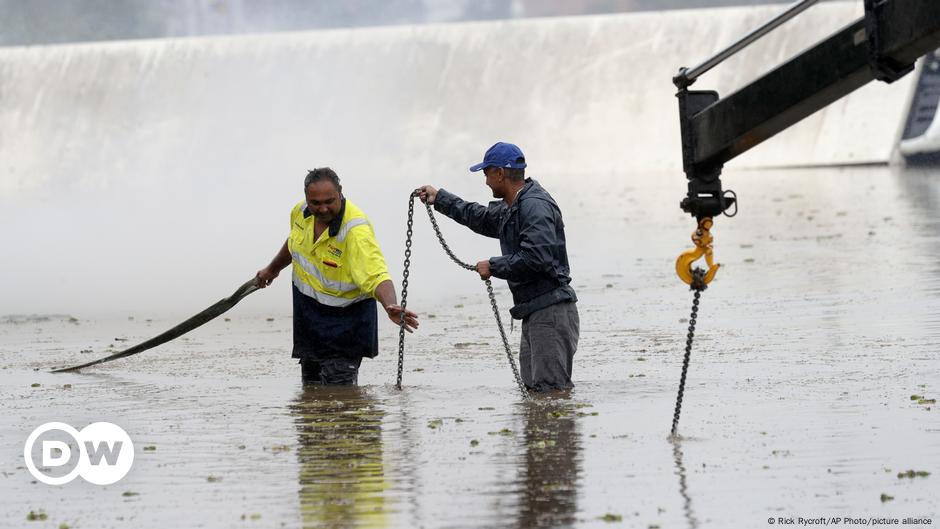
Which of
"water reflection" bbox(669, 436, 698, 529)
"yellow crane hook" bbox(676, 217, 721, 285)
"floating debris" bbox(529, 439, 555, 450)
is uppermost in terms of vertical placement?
"yellow crane hook" bbox(676, 217, 721, 285)

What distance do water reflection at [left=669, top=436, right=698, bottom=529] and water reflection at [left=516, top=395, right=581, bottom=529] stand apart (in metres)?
0.42

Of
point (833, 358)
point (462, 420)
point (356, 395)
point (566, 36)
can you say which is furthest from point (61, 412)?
point (566, 36)

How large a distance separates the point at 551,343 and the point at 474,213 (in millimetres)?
918

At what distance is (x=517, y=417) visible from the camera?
8141 mm

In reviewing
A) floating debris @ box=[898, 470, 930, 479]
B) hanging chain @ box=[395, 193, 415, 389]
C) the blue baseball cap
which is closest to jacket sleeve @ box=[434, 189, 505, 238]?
hanging chain @ box=[395, 193, 415, 389]

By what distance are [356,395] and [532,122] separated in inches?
1591

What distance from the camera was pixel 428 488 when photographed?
6523 mm

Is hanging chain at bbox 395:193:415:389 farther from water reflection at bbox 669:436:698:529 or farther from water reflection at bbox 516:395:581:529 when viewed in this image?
water reflection at bbox 669:436:698:529

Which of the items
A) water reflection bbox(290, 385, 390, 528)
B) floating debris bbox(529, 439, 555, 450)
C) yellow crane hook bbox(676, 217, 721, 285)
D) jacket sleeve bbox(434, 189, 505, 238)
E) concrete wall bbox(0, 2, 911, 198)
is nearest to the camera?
water reflection bbox(290, 385, 390, 528)

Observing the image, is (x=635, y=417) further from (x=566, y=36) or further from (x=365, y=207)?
(x=566, y=36)

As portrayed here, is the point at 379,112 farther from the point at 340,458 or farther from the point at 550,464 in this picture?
the point at 550,464

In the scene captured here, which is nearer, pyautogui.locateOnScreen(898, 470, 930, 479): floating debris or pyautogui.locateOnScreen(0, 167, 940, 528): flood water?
pyautogui.locateOnScreen(0, 167, 940, 528): flood water

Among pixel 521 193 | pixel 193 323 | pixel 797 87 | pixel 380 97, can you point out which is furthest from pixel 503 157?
pixel 380 97

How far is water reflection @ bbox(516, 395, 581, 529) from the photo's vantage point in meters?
5.98
